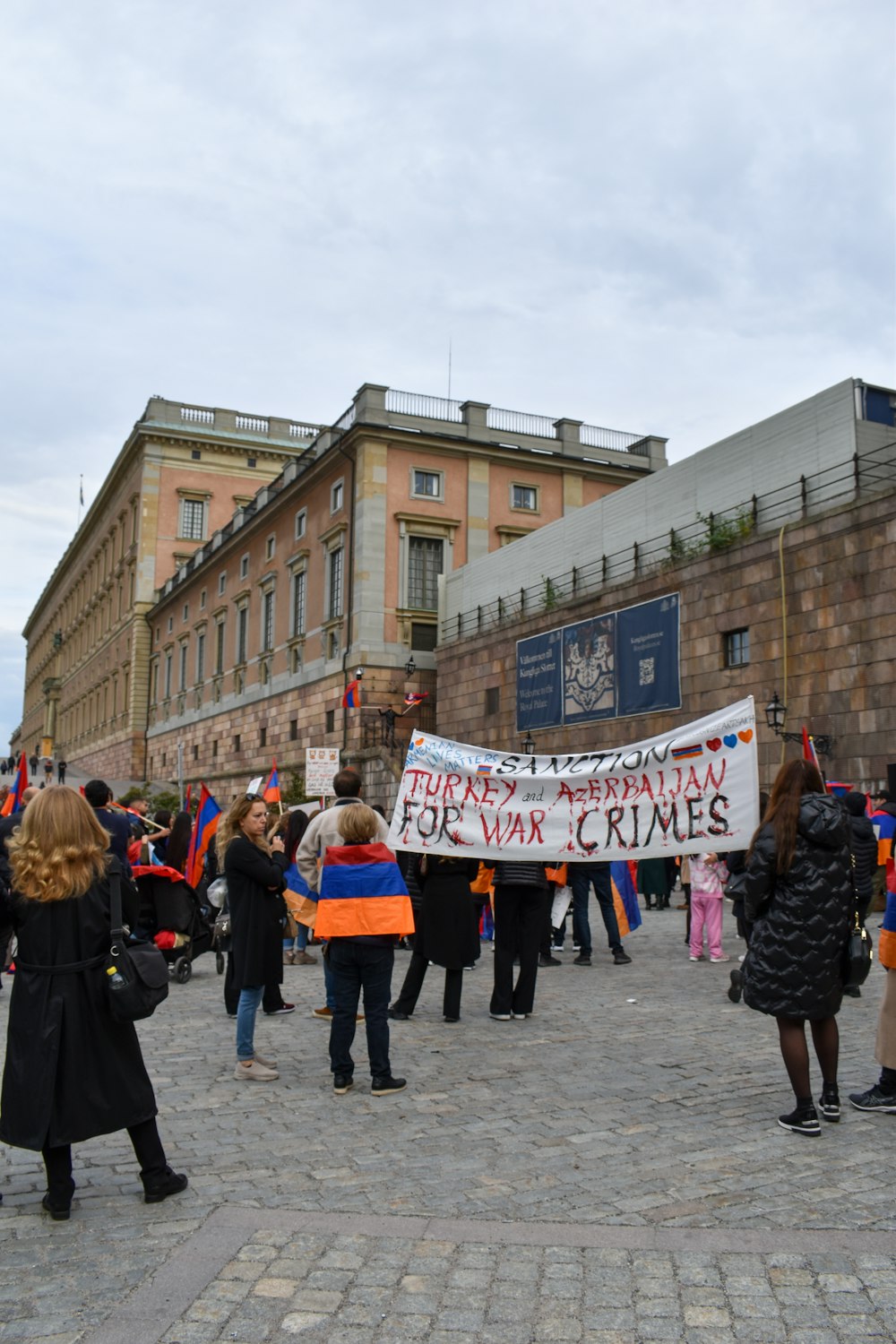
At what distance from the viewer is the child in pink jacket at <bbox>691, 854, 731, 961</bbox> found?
11.2 m

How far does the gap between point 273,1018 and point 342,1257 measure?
507 centimetres

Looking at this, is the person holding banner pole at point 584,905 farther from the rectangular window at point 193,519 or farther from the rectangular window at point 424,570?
the rectangular window at point 193,519

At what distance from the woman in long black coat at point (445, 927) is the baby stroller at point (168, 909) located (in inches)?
107

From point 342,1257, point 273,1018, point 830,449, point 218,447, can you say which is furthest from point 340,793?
point 218,447

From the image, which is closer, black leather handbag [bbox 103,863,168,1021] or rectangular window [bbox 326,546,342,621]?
black leather handbag [bbox 103,863,168,1021]

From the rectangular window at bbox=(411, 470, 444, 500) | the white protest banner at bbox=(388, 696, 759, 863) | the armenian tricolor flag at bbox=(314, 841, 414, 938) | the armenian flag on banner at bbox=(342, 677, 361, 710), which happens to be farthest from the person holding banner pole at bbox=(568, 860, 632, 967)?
the rectangular window at bbox=(411, 470, 444, 500)

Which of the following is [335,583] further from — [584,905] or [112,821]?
[112,821]

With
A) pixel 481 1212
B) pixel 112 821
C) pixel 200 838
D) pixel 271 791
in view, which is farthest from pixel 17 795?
pixel 481 1212

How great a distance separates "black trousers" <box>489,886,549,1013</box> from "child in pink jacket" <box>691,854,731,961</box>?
3.04 metres

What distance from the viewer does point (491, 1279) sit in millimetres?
3750

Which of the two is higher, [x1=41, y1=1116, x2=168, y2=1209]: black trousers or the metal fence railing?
the metal fence railing

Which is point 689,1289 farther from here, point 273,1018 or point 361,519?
point 361,519

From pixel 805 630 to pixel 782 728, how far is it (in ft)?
6.14

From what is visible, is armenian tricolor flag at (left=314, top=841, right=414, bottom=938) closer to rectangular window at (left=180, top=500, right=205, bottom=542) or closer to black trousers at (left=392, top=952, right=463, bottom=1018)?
black trousers at (left=392, top=952, right=463, bottom=1018)
